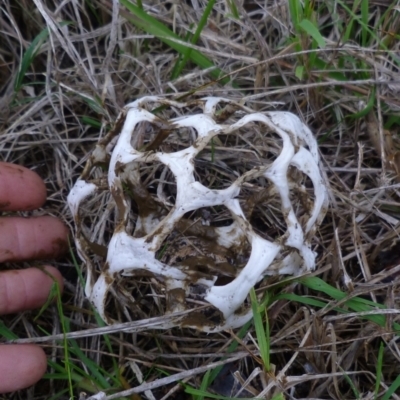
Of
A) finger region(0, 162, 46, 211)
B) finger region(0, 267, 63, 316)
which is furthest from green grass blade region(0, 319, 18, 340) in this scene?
finger region(0, 162, 46, 211)

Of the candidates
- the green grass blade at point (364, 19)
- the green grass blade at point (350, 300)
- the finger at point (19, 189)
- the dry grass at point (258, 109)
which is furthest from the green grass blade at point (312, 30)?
the finger at point (19, 189)

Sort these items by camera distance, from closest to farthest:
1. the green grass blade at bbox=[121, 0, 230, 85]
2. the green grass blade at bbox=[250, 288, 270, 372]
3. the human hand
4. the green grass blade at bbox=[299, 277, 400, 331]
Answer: the green grass blade at bbox=[250, 288, 270, 372] < the green grass blade at bbox=[299, 277, 400, 331] < the human hand < the green grass blade at bbox=[121, 0, 230, 85]

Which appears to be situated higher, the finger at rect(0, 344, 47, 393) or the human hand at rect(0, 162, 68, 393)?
the human hand at rect(0, 162, 68, 393)

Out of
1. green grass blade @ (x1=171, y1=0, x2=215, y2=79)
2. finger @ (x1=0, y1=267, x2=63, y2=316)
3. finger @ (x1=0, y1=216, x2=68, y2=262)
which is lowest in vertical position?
finger @ (x1=0, y1=267, x2=63, y2=316)

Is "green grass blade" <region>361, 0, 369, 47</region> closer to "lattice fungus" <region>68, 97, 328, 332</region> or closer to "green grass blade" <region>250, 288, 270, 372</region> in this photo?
"lattice fungus" <region>68, 97, 328, 332</region>

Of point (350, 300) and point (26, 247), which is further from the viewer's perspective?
point (26, 247)

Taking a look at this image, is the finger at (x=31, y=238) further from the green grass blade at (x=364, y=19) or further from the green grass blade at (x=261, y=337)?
the green grass blade at (x=364, y=19)

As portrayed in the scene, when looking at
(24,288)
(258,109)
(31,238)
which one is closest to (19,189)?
(31,238)

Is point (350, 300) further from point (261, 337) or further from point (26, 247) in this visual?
point (26, 247)
